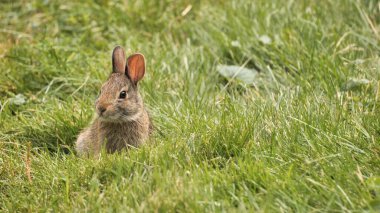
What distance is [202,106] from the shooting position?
5672mm

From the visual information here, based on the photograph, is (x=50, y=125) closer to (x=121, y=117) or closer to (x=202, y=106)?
(x=121, y=117)

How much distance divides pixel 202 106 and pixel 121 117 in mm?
637

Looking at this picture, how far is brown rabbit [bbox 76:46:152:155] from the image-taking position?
540 centimetres

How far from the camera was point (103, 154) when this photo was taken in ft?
15.6

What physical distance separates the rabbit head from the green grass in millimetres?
252

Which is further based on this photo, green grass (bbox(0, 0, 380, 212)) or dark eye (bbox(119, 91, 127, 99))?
dark eye (bbox(119, 91, 127, 99))

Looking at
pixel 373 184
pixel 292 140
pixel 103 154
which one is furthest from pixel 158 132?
pixel 373 184

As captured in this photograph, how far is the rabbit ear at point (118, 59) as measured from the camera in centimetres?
552

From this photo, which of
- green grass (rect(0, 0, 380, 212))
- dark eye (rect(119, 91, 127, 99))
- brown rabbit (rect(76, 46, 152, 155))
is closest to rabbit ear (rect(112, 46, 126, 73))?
brown rabbit (rect(76, 46, 152, 155))

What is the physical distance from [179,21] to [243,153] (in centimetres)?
307

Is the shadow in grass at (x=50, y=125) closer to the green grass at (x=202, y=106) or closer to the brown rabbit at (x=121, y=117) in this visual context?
the green grass at (x=202, y=106)

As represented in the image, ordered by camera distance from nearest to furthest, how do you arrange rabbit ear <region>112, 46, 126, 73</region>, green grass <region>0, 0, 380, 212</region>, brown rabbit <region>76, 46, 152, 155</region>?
green grass <region>0, 0, 380, 212</region>, brown rabbit <region>76, 46, 152, 155</region>, rabbit ear <region>112, 46, 126, 73</region>

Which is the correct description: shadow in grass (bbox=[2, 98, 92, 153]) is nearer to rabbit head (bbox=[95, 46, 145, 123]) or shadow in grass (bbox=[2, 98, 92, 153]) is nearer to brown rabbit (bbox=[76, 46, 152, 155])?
brown rabbit (bbox=[76, 46, 152, 155])

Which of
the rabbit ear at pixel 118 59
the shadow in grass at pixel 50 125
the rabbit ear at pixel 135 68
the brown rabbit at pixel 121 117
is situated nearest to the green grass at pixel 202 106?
the shadow in grass at pixel 50 125
